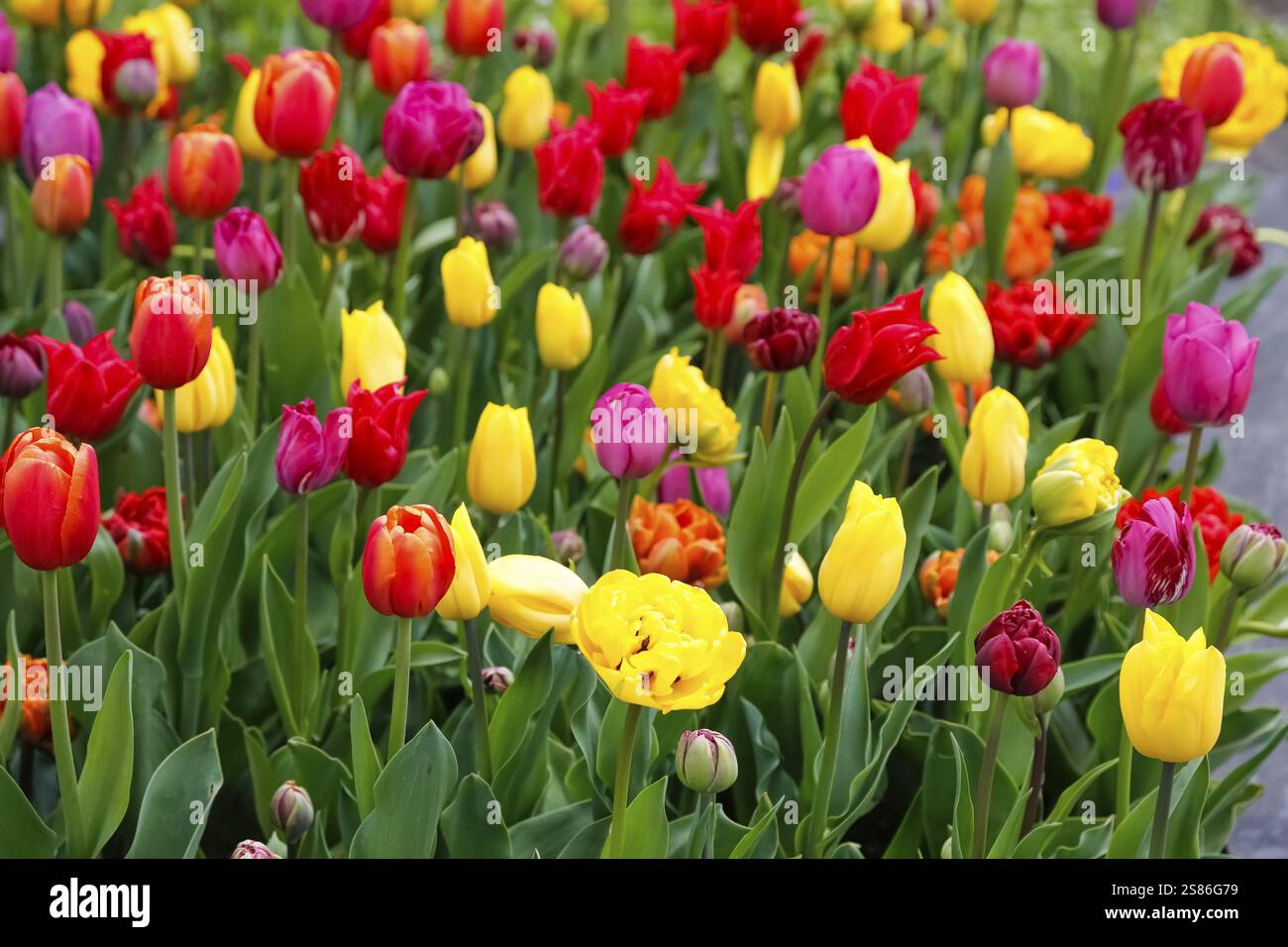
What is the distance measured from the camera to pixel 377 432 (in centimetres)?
153

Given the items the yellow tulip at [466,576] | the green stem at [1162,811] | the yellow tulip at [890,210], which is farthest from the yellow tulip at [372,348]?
the green stem at [1162,811]

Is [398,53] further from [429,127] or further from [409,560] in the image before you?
[409,560]

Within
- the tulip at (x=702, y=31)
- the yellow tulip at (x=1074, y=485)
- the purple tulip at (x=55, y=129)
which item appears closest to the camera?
the yellow tulip at (x=1074, y=485)

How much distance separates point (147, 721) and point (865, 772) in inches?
28.2

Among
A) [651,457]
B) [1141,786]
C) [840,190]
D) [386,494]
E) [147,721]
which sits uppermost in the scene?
[840,190]

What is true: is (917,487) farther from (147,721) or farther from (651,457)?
(147,721)

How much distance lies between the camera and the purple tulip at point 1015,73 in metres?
2.53

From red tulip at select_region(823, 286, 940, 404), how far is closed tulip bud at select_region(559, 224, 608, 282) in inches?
25.7

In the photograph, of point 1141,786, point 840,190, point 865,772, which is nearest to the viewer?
point 865,772

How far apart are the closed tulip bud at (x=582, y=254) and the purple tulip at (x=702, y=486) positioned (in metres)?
0.31

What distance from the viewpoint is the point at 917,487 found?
1.83 m

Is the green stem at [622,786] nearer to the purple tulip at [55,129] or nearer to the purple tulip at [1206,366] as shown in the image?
the purple tulip at [1206,366]

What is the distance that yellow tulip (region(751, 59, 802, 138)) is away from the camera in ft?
8.28
